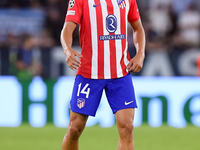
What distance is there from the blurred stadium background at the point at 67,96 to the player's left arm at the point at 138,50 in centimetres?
151

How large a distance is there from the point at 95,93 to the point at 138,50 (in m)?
0.53

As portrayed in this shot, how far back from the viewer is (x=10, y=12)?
7.64m

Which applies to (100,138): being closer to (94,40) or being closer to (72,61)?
(94,40)

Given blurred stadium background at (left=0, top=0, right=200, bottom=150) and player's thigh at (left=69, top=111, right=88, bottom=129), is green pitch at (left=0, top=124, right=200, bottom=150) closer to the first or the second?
blurred stadium background at (left=0, top=0, right=200, bottom=150)

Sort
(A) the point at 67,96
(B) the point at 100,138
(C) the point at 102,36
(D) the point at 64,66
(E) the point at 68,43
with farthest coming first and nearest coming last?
1. (D) the point at 64,66
2. (A) the point at 67,96
3. (B) the point at 100,138
4. (C) the point at 102,36
5. (E) the point at 68,43

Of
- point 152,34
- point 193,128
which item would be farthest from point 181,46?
point 193,128

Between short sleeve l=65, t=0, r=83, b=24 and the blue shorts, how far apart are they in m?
0.48

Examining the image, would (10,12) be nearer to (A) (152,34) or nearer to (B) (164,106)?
(A) (152,34)

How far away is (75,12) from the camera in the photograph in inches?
116

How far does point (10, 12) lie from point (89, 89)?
506 centimetres

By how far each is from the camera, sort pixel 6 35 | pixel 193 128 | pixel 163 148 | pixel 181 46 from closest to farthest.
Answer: pixel 163 148 → pixel 193 128 → pixel 181 46 → pixel 6 35

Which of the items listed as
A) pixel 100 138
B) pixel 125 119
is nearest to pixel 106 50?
pixel 125 119

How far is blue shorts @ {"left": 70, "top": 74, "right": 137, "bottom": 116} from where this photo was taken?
10.0ft

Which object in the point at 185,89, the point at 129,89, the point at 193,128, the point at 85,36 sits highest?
the point at 85,36
